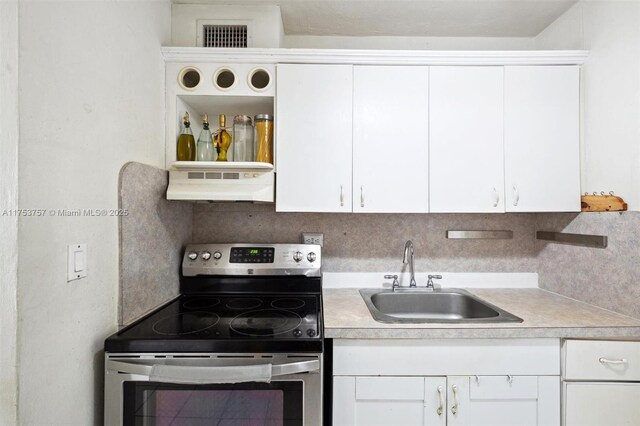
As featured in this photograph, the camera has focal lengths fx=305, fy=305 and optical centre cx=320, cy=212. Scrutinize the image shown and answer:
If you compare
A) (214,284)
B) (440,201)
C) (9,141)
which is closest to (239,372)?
(214,284)

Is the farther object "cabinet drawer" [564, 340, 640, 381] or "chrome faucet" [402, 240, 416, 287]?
"chrome faucet" [402, 240, 416, 287]

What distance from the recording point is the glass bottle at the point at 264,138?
1499 millimetres

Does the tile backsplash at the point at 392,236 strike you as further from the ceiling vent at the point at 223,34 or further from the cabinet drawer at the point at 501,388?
→ the ceiling vent at the point at 223,34

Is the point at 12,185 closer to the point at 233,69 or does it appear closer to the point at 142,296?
the point at 142,296

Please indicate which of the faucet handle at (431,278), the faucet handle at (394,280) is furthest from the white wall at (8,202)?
the faucet handle at (431,278)

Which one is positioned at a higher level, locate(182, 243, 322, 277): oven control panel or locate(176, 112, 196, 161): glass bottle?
locate(176, 112, 196, 161): glass bottle

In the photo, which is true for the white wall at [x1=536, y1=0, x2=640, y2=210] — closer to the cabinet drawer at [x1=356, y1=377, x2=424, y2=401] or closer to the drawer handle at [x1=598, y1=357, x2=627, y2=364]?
the drawer handle at [x1=598, y1=357, x2=627, y2=364]

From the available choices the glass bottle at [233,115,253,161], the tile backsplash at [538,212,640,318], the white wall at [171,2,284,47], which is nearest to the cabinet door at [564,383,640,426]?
the tile backsplash at [538,212,640,318]

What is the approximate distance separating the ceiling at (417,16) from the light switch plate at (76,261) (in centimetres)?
137

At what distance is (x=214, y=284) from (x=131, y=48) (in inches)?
44.7

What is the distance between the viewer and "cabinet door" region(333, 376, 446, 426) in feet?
3.89

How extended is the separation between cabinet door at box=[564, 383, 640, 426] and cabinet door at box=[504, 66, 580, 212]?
30.2 inches

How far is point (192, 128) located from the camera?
166cm

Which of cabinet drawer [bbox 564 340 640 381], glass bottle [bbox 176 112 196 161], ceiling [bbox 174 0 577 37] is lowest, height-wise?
cabinet drawer [bbox 564 340 640 381]
